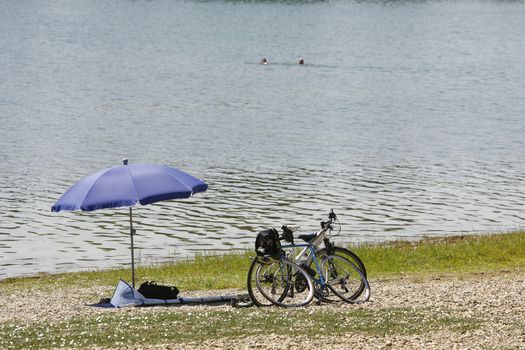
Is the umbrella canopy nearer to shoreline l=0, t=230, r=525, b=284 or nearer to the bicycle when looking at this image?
the bicycle

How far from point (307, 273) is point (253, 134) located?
4440cm

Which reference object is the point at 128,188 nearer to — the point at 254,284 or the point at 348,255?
the point at 254,284

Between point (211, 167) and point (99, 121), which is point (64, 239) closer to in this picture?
point (211, 167)

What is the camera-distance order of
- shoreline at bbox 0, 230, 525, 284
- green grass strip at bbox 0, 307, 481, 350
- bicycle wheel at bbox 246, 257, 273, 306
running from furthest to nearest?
shoreline at bbox 0, 230, 525, 284
bicycle wheel at bbox 246, 257, 273, 306
green grass strip at bbox 0, 307, 481, 350

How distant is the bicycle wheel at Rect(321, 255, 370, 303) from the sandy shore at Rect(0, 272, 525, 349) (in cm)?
34

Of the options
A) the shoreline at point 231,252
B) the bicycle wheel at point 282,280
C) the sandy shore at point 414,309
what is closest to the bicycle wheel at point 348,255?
the bicycle wheel at point 282,280

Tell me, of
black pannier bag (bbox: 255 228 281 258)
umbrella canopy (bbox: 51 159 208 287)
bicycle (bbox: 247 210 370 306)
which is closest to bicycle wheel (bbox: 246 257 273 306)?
bicycle (bbox: 247 210 370 306)

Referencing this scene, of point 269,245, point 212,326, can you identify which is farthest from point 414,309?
point 212,326

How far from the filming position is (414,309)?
20.5m

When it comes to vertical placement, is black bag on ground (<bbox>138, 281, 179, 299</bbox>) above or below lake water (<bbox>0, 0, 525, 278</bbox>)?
above

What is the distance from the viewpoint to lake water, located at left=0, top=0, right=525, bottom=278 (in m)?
38.9

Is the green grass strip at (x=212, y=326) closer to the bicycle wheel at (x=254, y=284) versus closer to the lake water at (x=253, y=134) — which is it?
the bicycle wheel at (x=254, y=284)

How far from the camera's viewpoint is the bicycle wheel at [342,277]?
2131 centimetres

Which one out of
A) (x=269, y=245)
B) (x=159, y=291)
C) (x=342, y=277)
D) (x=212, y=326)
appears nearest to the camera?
(x=212, y=326)
